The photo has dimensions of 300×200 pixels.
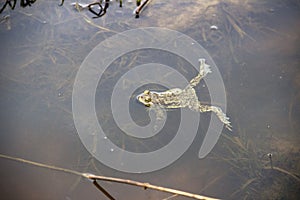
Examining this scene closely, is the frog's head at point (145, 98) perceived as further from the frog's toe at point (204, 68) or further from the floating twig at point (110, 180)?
the floating twig at point (110, 180)

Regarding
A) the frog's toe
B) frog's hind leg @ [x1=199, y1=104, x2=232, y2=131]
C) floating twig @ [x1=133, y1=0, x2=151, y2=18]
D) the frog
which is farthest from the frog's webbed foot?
floating twig @ [x1=133, y1=0, x2=151, y2=18]

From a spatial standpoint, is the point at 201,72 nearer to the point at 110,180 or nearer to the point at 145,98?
the point at 145,98

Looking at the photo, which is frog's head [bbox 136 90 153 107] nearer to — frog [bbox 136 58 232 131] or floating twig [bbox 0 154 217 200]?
frog [bbox 136 58 232 131]

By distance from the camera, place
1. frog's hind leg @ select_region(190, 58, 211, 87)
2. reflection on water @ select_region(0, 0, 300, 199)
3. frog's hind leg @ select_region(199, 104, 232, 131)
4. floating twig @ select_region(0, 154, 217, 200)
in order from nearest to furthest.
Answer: floating twig @ select_region(0, 154, 217, 200) < reflection on water @ select_region(0, 0, 300, 199) < frog's hind leg @ select_region(199, 104, 232, 131) < frog's hind leg @ select_region(190, 58, 211, 87)

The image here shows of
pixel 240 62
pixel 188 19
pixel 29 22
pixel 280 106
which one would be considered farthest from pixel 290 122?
pixel 29 22

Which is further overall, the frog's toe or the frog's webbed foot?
the frog's toe

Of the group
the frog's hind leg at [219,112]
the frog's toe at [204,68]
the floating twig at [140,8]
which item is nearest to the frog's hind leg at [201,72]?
the frog's toe at [204,68]

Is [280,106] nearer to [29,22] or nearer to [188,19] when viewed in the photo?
[188,19]
